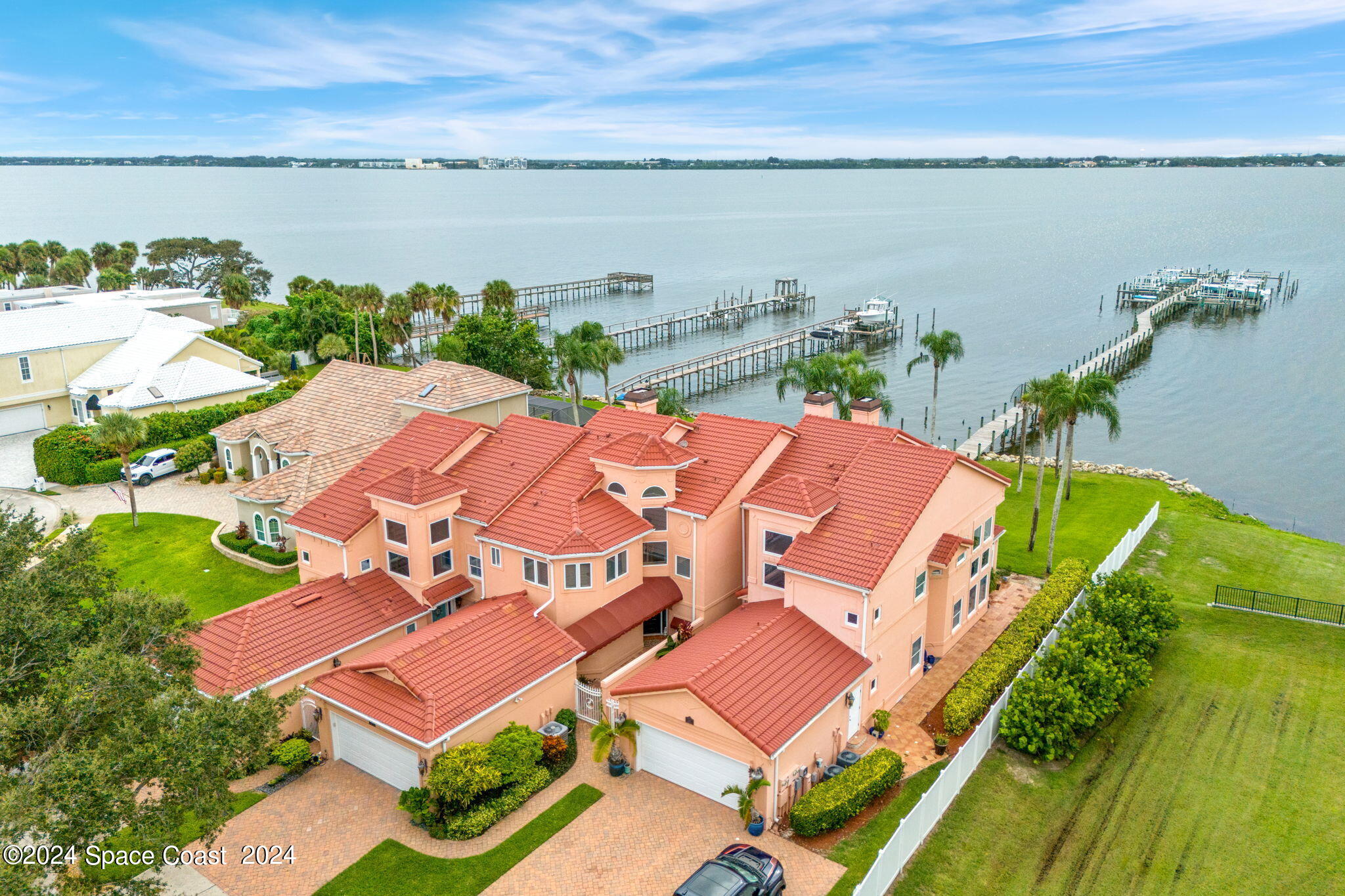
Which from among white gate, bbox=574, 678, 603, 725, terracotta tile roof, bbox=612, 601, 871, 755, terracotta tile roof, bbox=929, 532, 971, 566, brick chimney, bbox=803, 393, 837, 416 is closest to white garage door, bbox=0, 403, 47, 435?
white gate, bbox=574, 678, 603, 725

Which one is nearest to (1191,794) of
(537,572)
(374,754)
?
(537,572)

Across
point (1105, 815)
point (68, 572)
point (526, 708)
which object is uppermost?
point (68, 572)

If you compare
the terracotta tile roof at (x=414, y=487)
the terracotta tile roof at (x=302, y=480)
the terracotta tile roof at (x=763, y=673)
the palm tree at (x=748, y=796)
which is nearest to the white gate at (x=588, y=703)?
the terracotta tile roof at (x=763, y=673)

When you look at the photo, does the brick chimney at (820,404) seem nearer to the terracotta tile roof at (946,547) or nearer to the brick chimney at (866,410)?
the brick chimney at (866,410)

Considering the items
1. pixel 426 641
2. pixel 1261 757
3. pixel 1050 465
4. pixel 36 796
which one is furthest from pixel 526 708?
pixel 1050 465

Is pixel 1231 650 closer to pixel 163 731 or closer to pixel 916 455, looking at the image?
pixel 916 455

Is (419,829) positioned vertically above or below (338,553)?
below

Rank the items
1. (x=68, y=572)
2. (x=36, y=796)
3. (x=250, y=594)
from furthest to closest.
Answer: (x=250, y=594) → (x=68, y=572) → (x=36, y=796)

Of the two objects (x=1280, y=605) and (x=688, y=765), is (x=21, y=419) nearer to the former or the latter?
(x=688, y=765)
